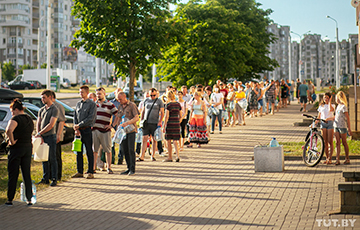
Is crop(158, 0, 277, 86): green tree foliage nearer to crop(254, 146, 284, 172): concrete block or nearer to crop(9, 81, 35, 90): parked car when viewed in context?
crop(254, 146, 284, 172): concrete block

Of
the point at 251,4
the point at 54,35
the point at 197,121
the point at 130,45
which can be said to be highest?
the point at 54,35

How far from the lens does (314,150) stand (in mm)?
12734

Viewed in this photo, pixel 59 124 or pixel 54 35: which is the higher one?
pixel 54 35

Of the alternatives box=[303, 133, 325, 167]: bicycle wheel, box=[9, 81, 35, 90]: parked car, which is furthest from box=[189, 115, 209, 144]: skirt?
box=[9, 81, 35, 90]: parked car

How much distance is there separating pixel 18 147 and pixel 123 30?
11.5m

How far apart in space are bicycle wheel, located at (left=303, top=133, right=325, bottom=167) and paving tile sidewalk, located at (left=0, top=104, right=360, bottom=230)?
0.59 ft

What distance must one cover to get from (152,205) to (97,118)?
12.6 feet

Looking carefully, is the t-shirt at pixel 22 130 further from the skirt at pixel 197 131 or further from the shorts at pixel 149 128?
the skirt at pixel 197 131

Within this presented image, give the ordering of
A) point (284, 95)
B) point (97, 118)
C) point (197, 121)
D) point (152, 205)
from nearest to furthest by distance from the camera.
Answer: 1. point (152, 205)
2. point (97, 118)
3. point (197, 121)
4. point (284, 95)

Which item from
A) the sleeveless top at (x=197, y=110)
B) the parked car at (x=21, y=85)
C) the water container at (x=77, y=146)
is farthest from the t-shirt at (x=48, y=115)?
the parked car at (x=21, y=85)

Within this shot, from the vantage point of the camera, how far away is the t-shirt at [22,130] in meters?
9.12

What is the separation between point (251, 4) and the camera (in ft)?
155

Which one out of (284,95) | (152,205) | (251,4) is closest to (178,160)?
(152,205)

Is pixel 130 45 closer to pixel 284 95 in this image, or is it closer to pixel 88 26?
pixel 88 26
